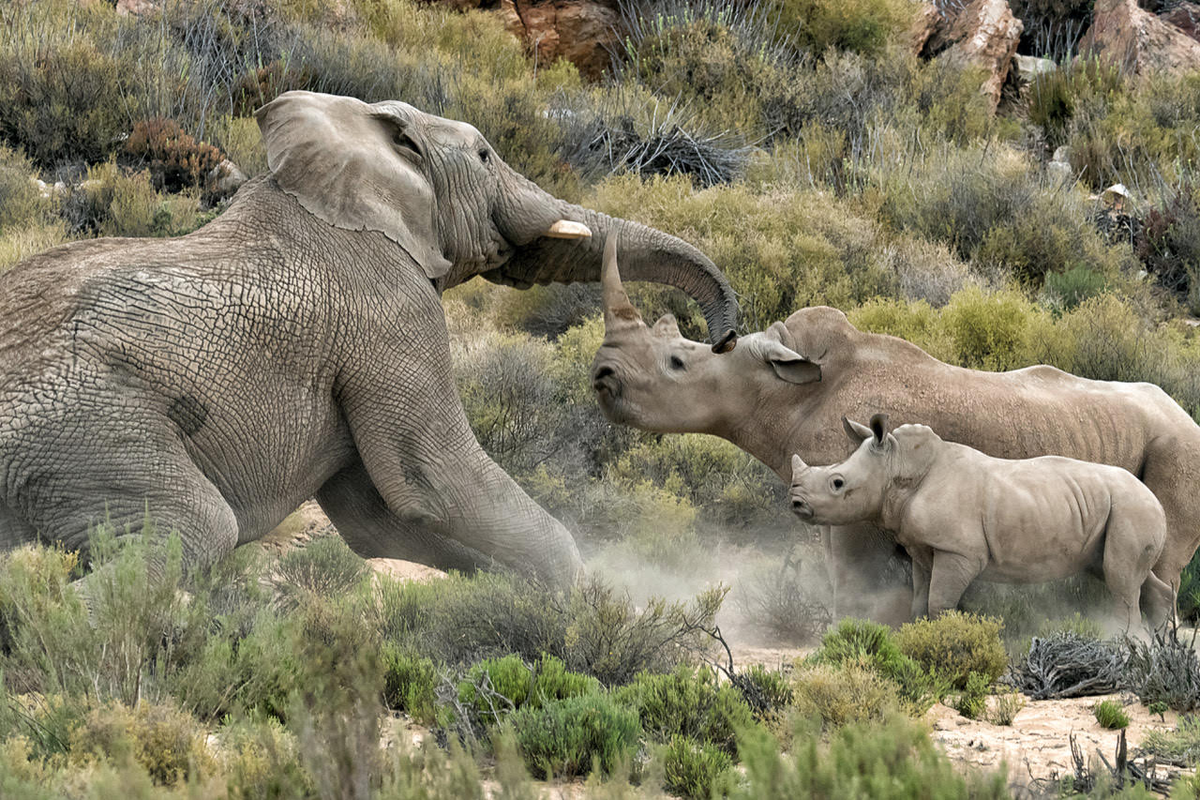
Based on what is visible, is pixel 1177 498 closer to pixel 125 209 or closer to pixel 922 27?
pixel 125 209

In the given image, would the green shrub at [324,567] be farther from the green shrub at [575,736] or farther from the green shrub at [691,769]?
the green shrub at [691,769]

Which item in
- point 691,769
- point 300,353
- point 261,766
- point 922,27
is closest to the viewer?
point 261,766

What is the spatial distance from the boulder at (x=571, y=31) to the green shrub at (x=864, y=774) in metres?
20.1

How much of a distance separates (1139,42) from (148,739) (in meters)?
23.2

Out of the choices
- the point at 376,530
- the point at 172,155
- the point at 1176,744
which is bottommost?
the point at 172,155

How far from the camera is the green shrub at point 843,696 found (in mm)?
4531

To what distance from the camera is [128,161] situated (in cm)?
1437

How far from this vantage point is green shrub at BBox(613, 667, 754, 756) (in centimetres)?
454

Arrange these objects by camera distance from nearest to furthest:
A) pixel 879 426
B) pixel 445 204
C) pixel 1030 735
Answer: pixel 1030 735, pixel 879 426, pixel 445 204

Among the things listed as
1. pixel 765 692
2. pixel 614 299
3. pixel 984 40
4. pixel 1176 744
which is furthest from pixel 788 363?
pixel 984 40

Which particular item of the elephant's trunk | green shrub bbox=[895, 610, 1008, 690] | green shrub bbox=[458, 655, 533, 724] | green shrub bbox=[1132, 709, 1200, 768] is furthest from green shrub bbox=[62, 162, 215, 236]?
green shrub bbox=[1132, 709, 1200, 768]

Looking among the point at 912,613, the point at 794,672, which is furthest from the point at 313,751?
the point at 912,613

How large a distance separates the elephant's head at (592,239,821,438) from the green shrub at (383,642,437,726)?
89.3 inches

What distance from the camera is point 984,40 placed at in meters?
23.2
